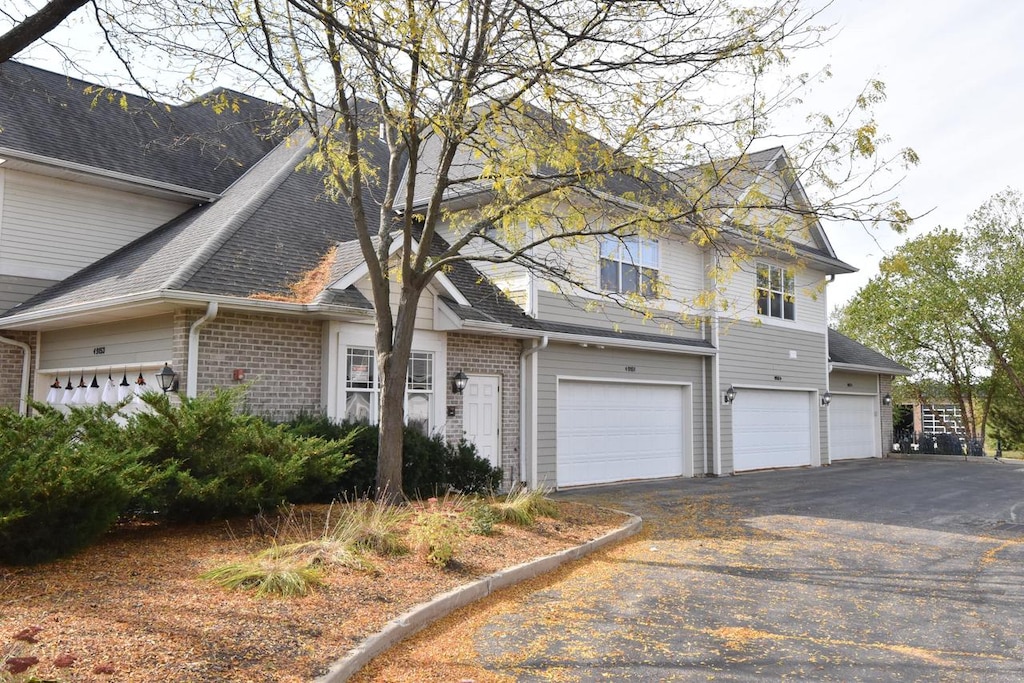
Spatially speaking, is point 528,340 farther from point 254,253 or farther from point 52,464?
point 52,464

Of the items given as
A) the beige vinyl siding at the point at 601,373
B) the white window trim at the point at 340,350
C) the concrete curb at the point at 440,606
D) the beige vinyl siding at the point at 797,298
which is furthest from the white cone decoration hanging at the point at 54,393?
the beige vinyl siding at the point at 797,298

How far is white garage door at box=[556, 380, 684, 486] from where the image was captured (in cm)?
1541

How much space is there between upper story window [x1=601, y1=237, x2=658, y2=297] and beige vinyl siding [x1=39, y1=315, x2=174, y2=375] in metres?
8.13

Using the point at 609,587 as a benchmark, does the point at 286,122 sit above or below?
above

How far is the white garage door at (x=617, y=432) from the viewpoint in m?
15.4

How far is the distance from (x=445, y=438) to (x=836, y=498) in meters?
7.27

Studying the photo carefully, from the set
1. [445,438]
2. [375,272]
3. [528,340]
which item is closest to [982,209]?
[528,340]

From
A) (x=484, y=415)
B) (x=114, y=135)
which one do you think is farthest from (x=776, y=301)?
(x=114, y=135)

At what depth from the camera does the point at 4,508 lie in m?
5.67

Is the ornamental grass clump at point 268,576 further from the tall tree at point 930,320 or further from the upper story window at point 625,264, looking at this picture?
the tall tree at point 930,320

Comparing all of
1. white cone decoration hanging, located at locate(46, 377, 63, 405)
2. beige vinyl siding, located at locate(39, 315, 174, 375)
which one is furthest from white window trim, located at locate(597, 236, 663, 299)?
white cone decoration hanging, located at locate(46, 377, 63, 405)

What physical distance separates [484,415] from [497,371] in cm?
83

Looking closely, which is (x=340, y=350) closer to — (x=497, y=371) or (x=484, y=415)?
(x=484, y=415)

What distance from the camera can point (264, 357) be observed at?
10992mm
